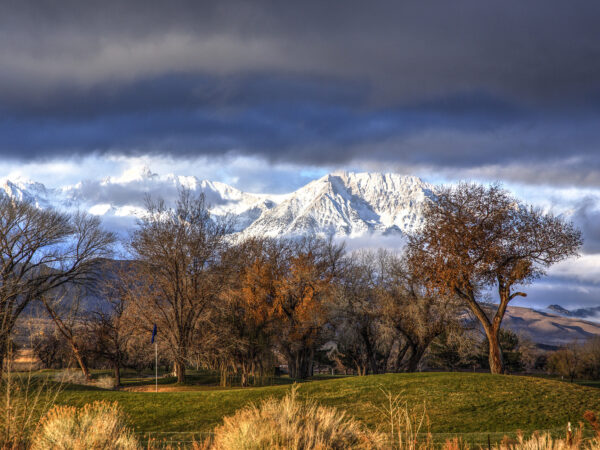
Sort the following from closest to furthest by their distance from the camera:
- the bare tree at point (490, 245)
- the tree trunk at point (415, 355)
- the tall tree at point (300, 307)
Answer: the bare tree at point (490, 245) → the tree trunk at point (415, 355) → the tall tree at point (300, 307)

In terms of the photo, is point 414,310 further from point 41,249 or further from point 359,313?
point 41,249

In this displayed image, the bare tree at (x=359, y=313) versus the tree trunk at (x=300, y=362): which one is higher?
the bare tree at (x=359, y=313)

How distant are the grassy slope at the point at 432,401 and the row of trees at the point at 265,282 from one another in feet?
25.2

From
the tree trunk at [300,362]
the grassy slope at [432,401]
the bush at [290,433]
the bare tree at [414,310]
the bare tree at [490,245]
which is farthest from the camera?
the tree trunk at [300,362]

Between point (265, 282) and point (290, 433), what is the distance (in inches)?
1485

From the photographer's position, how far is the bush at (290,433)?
8875 mm

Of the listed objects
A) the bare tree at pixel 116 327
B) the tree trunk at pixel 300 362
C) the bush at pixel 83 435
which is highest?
the bare tree at pixel 116 327

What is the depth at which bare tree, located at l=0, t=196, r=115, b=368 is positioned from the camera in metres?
40.4

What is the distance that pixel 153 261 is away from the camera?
3909 centimetres

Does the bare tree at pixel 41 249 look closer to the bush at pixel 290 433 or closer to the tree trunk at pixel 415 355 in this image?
the tree trunk at pixel 415 355

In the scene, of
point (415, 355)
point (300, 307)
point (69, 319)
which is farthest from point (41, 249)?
point (415, 355)

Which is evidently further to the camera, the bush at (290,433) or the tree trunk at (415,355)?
the tree trunk at (415,355)

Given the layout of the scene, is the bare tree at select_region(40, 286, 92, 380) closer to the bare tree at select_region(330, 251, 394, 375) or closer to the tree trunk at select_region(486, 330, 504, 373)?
the bare tree at select_region(330, 251, 394, 375)

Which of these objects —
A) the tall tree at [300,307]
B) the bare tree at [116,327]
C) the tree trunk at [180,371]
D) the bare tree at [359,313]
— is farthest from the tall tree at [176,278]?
the bare tree at [359,313]
